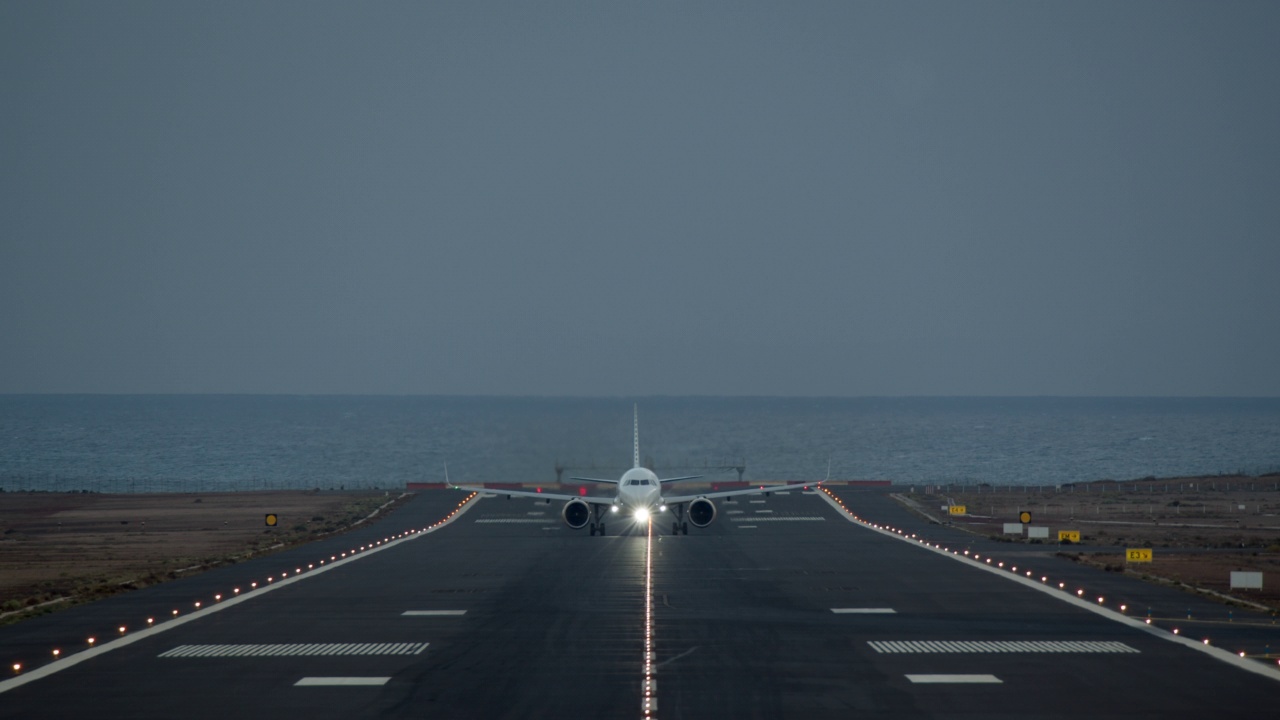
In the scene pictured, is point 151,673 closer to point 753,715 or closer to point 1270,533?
point 753,715

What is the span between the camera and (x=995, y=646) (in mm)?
31484

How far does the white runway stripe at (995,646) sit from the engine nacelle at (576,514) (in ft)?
121

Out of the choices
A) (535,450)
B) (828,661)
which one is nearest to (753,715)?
(828,661)

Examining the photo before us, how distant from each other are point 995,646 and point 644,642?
8579 millimetres

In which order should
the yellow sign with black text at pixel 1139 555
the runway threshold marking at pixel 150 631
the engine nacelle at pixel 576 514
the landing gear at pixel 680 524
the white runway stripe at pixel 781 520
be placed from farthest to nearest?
the white runway stripe at pixel 781 520 → the landing gear at pixel 680 524 → the engine nacelle at pixel 576 514 → the yellow sign with black text at pixel 1139 555 → the runway threshold marking at pixel 150 631

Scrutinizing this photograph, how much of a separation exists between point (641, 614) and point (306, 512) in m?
57.5

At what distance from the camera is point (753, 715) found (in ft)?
76.5

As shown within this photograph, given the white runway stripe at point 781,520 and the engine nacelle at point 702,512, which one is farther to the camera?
the white runway stripe at point 781,520

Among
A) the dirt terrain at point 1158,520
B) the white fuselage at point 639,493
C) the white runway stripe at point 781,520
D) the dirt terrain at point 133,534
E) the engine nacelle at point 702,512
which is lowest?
the dirt terrain at point 1158,520

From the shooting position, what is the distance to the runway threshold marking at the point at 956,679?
2683 cm

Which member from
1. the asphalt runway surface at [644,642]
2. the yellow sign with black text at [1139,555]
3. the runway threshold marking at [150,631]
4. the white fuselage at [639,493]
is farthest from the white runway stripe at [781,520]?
the yellow sign with black text at [1139,555]

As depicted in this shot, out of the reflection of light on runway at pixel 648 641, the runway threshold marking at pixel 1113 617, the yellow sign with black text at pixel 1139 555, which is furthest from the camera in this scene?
the yellow sign with black text at pixel 1139 555

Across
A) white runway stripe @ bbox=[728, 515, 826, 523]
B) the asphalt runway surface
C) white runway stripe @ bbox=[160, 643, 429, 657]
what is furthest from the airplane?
white runway stripe @ bbox=[160, 643, 429, 657]

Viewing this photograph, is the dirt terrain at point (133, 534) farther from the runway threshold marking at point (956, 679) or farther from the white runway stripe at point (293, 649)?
the runway threshold marking at point (956, 679)
